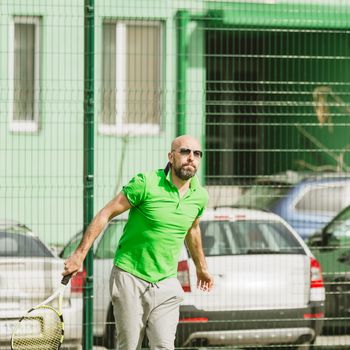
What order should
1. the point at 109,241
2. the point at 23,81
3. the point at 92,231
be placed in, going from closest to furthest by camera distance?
the point at 92,231
the point at 23,81
the point at 109,241

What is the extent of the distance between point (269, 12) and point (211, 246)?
3.59 metres

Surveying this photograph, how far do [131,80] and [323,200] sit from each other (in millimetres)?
4181

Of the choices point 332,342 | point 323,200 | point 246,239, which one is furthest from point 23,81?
point 323,200

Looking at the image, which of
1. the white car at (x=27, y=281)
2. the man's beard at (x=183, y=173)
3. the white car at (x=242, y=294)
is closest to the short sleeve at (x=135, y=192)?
the man's beard at (x=183, y=173)

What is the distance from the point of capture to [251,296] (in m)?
11.3

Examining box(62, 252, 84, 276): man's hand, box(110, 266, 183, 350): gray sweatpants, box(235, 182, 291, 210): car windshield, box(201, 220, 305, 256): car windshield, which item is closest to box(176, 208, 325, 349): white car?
box(201, 220, 305, 256): car windshield

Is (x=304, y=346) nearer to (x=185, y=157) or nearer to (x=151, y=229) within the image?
(x=151, y=229)

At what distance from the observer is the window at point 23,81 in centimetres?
1099

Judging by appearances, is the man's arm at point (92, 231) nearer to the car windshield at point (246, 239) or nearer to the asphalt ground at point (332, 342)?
the car windshield at point (246, 239)

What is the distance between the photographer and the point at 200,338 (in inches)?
443

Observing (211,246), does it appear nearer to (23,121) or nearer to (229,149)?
(229,149)

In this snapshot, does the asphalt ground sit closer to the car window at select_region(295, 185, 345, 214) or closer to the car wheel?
the car wheel

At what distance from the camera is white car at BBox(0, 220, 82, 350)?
1066 centimetres

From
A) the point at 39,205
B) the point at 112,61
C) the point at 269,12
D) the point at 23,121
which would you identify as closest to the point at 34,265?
the point at 39,205
